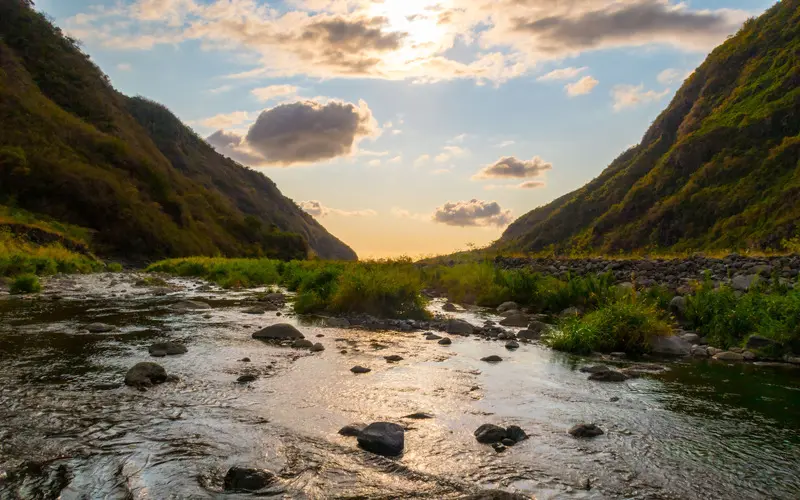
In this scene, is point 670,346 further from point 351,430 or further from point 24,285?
point 24,285

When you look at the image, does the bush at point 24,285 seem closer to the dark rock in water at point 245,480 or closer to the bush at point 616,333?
the bush at point 616,333

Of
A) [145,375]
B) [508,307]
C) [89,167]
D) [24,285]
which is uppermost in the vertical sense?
[89,167]

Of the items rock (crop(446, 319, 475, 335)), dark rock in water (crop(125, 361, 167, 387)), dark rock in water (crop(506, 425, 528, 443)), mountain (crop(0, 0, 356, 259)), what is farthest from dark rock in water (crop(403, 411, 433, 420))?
mountain (crop(0, 0, 356, 259))

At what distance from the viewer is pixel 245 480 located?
15.1 feet

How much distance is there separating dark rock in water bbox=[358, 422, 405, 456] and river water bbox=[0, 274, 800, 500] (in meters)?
0.13

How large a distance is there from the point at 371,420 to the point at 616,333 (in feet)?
26.1

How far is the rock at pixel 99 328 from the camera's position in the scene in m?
12.3

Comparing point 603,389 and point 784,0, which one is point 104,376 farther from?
point 784,0

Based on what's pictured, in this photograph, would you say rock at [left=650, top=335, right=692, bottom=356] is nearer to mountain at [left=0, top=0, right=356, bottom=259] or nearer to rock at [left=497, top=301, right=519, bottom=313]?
rock at [left=497, top=301, right=519, bottom=313]

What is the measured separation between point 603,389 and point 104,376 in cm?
793

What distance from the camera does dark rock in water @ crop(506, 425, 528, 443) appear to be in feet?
20.0

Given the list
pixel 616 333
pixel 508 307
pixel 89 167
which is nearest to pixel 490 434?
pixel 616 333

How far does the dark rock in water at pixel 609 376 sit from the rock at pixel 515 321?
649 centimetres

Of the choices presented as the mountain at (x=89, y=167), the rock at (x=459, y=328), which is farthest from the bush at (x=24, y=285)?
the mountain at (x=89, y=167)
